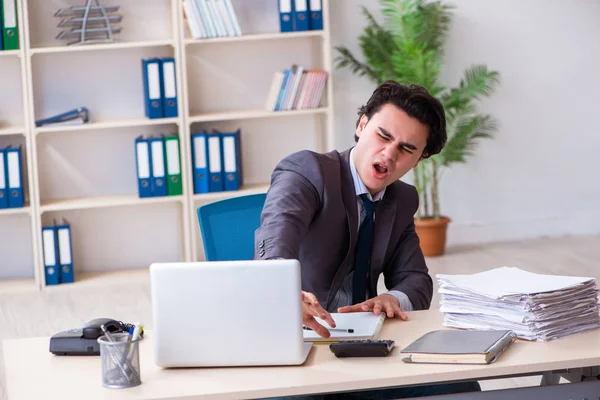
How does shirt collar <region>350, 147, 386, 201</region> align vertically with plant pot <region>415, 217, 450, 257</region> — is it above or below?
above

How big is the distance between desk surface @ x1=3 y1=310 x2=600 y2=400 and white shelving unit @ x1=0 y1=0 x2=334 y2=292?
3360 mm

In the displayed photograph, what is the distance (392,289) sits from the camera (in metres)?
2.39

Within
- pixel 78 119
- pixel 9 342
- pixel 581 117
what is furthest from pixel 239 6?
pixel 9 342

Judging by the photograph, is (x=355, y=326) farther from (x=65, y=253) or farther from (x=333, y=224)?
(x=65, y=253)

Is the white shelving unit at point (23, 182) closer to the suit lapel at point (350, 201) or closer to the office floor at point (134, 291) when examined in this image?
the office floor at point (134, 291)

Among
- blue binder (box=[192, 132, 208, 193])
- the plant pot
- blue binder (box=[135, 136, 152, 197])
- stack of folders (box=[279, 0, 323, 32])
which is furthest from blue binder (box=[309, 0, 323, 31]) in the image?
the plant pot

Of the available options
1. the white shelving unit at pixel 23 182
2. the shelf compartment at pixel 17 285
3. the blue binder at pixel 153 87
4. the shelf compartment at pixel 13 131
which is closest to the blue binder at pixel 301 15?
the blue binder at pixel 153 87

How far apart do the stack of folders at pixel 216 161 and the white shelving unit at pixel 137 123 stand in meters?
0.05

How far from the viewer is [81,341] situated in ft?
6.25

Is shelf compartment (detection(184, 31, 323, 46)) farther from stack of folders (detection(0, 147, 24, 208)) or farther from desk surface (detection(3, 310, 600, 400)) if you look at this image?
desk surface (detection(3, 310, 600, 400))

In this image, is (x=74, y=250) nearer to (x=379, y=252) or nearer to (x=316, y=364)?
(x=379, y=252)

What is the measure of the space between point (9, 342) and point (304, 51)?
12.3 feet

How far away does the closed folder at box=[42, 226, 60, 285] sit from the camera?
16.7ft

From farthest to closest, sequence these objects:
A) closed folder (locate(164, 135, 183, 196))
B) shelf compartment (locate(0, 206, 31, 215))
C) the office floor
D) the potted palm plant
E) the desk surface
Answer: the potted palm plant, closed folder (locate(164, 135, 183, 196)), shelf compartment (locate(0, 206, 31, 215)), the office floor, the desk surface
